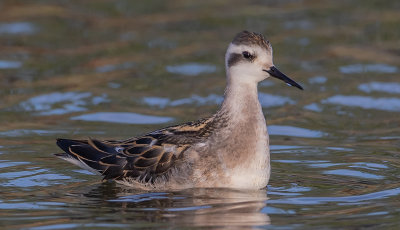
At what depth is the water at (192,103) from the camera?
11.0 m

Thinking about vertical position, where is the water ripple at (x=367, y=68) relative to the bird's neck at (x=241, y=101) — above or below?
above

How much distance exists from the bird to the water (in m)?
0.21

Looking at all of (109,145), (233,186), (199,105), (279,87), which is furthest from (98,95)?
(233,186)

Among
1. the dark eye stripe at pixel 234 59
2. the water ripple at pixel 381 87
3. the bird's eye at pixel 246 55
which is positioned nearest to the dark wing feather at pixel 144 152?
the dark eye stripe at pixel 234 59

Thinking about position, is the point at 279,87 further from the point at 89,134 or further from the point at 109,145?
the point at 109,145

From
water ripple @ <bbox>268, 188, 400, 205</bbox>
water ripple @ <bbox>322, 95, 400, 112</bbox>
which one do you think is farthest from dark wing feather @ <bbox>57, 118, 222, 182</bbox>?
water ripple @ <bbox>322, 95, 400, 112</bbox>

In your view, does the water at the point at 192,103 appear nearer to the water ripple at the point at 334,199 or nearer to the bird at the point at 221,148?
the water ripple at the point at 334,199

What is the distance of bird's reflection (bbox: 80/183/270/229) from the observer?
34.6 ft

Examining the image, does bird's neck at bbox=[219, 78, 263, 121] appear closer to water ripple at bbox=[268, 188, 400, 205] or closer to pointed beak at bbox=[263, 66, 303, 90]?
pointed beak at bbox=[263, 66, 303, 90]

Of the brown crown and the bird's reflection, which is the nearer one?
the bird's reflection

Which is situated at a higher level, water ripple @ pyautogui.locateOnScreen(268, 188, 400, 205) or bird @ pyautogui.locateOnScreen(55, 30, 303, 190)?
bird @ pyautogui.locateOnScreen(55, 30, 303, 190)

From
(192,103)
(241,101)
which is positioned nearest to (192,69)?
(192,103)

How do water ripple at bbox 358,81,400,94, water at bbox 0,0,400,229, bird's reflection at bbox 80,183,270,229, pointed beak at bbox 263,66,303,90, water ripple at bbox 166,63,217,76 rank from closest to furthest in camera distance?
bird's reflection at bbox 80,183,270,229 → water at bbox 0,0,400,229 → pointed beak at bbox 263,66,303,90 → water ripple at bbox 358,81,400,94 → water ripple at bbox 166,63,217,76

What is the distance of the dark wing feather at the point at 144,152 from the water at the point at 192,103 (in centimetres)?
29
